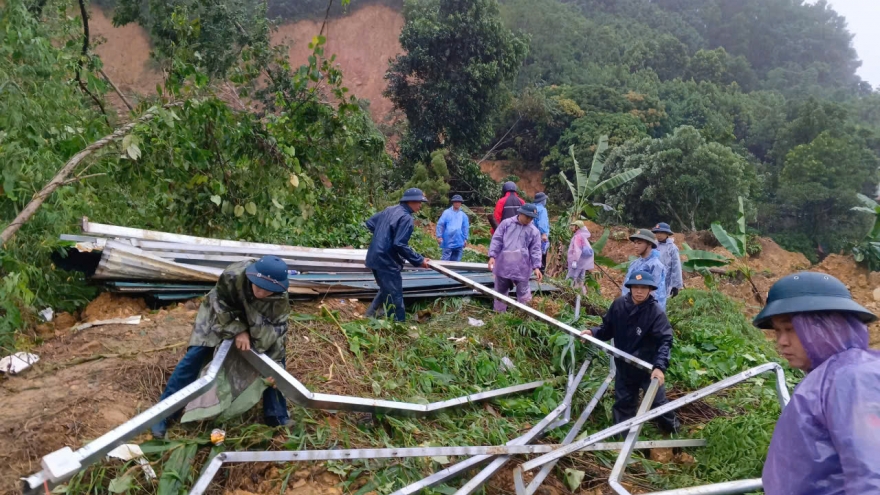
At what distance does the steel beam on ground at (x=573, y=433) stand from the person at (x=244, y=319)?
1.52 metres

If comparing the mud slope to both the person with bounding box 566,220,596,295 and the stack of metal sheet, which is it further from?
the stack of metal sheet

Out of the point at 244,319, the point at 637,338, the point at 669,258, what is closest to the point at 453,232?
the point at 669,258

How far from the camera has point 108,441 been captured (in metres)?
2.68

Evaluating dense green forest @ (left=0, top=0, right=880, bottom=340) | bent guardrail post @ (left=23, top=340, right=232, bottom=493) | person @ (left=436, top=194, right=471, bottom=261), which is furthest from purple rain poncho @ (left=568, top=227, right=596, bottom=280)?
bent guardrail post @ (left=23, top=340, right=232, bottom=493)

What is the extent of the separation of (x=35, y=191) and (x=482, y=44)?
18550 mm

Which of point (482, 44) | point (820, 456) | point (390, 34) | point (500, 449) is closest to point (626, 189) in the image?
point (482, 44)

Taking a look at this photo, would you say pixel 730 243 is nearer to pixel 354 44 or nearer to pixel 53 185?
pixel 53 185

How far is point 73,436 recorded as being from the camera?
340cm

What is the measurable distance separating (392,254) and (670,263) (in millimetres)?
3296

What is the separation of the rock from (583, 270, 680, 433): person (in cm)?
32

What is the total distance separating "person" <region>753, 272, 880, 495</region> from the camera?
1557 mm

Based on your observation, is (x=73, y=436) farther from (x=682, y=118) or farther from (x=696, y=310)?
(x=682, y=118)

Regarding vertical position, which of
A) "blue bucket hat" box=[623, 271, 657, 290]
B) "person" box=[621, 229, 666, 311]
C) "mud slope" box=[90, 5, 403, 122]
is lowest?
"mud slope" box=[90, 5, 403, 122]

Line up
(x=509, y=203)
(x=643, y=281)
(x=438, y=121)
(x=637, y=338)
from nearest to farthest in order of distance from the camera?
1. (x=643, y=281)
2. (x=637, y=338)
3. (x=509, y=203)
4. (x=438, y=121)
